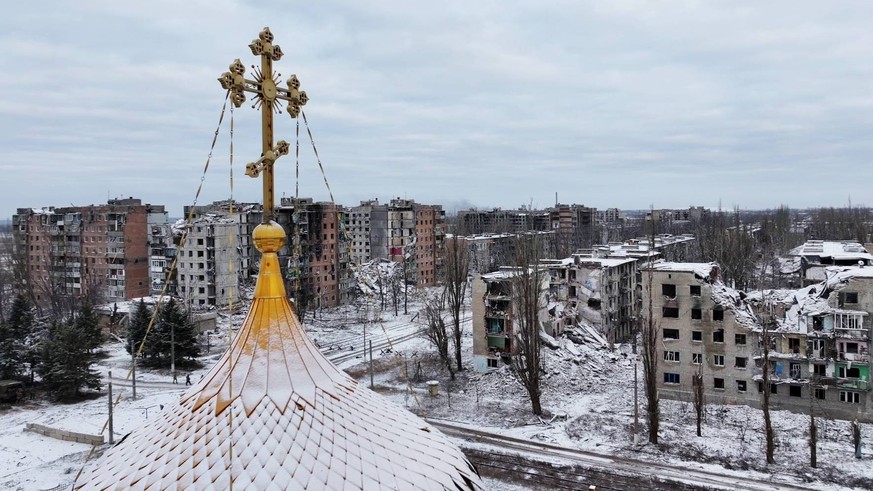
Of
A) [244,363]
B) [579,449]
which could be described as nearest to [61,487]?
[244,363]

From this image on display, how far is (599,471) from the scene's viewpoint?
26.7m

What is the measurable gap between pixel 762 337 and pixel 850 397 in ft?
19.3

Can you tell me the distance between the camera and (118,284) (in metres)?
68.6

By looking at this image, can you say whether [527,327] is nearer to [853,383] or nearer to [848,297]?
[848,297]

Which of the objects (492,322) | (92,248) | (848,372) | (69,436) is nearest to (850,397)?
(848,372)

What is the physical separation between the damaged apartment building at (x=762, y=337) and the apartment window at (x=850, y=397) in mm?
47

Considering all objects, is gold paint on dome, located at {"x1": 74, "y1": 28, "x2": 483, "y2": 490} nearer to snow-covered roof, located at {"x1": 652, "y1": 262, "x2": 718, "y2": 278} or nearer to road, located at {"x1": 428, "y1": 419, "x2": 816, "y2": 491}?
road, located at {"x1": 428, "y1": 419, "x2": 816, "y2": 491}

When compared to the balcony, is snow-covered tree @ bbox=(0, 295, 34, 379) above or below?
above

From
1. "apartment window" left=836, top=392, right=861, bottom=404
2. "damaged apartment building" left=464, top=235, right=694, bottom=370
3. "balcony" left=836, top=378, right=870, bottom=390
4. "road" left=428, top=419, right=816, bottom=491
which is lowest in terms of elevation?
"road" left=428, top=419, right=816, bottom=491

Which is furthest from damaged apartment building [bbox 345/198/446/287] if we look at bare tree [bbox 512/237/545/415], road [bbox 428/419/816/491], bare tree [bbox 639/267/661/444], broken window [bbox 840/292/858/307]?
broken window [bbox 840/292/858/307]

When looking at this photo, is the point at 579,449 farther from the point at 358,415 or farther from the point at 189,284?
the point at 189,284

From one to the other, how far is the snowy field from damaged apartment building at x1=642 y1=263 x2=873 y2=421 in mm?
1345

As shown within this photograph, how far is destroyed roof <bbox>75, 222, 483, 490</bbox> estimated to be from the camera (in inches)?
318

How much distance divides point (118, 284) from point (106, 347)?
1801 cm
